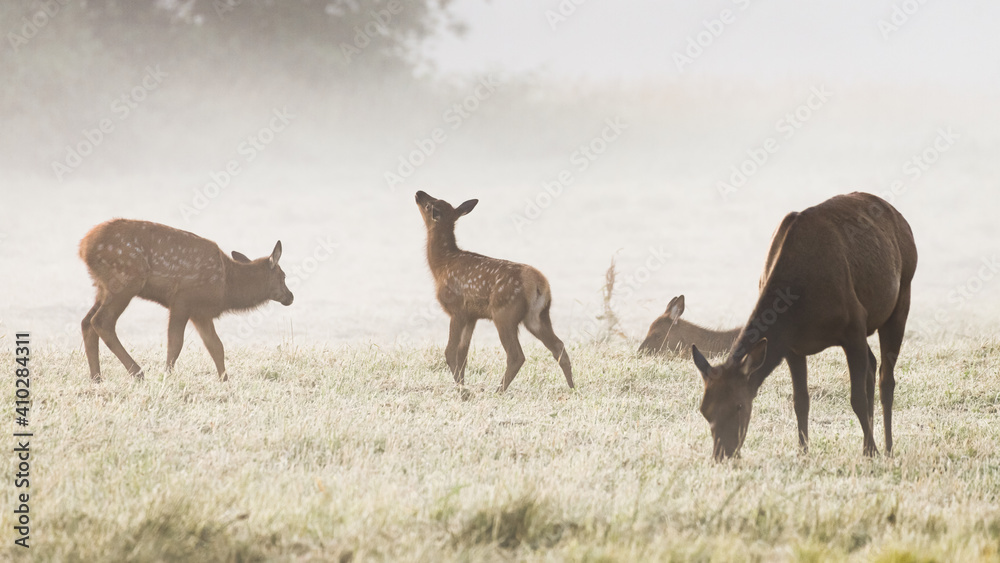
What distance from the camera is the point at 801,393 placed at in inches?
276

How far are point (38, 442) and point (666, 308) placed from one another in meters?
7.98

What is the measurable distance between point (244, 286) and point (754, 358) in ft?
18.7

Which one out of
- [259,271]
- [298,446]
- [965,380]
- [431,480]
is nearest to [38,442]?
[298,446]

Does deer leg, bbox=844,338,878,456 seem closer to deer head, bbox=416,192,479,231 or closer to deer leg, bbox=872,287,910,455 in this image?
deer leg, bbox=872,287,910,455

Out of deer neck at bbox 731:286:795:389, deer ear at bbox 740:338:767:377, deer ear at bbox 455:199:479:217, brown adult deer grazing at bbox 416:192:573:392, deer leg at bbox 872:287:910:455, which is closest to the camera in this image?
deer ear at bbox 740:338:767:377

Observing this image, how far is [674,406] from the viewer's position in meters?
8.59

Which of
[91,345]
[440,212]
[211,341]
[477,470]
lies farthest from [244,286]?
[477,470]

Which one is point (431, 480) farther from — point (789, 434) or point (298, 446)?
point (789, 434)

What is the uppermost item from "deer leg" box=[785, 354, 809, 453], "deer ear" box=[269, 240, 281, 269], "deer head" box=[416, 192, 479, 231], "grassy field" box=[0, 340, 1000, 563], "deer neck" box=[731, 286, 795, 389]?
"deer head" box=[416, 192, 479, 231]

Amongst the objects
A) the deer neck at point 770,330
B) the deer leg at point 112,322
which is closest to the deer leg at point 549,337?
the deer neck at point 770,330

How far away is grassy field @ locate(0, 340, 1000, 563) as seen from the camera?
4.30m

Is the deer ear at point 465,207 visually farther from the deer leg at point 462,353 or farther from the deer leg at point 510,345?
the deer leg at point 510,345

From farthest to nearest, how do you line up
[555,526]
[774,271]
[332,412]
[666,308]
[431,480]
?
[666,308] < [332,412] < [774,271] < [431,480] < [555,526]

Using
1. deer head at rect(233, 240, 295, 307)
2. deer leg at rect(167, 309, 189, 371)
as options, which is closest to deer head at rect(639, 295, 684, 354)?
deer head at rect(233, 240, 295, 307)
